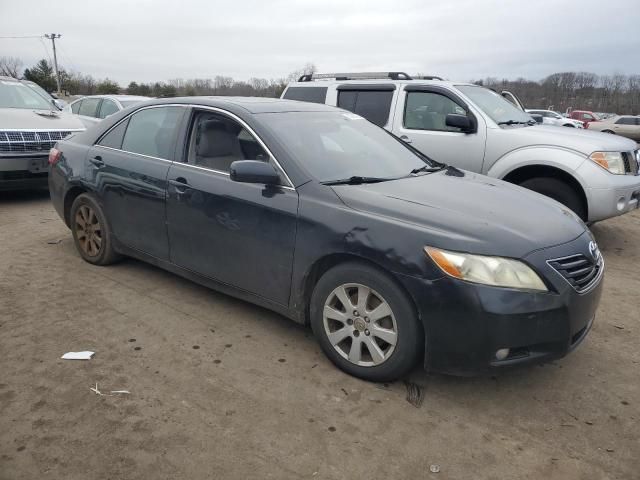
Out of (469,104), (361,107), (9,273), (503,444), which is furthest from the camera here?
(361,107)

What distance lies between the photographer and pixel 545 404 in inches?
115

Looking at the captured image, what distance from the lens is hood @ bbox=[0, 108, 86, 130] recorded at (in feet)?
23.3

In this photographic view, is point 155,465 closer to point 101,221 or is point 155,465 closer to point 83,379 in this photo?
point 83,379

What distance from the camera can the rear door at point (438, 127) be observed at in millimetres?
6188

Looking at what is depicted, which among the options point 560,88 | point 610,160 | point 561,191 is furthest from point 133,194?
point 560,88

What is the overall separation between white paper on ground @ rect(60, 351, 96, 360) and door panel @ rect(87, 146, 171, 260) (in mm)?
1043

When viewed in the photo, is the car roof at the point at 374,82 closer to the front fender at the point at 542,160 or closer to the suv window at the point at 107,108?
the front fender at the point at 542,160

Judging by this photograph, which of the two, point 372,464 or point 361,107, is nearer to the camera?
point 372,464

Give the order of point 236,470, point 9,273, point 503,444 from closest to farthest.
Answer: point 236,470 → point 503,444 → point 9,273

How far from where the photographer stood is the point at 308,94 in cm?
752

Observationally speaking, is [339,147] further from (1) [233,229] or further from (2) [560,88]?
→ (2) [560,88]

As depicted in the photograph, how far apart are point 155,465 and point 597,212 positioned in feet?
16.5

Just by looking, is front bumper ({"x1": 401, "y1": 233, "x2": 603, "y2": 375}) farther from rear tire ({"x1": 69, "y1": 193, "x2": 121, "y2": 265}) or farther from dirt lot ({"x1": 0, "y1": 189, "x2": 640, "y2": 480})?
rear tire ({"x1": 69, "y1": 193, "x2": 121, "y2": 265})

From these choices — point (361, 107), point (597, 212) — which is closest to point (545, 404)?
point (597, 212)
